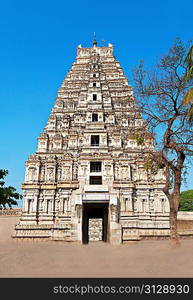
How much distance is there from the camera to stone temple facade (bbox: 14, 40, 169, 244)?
23.5m

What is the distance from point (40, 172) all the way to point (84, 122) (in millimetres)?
9688

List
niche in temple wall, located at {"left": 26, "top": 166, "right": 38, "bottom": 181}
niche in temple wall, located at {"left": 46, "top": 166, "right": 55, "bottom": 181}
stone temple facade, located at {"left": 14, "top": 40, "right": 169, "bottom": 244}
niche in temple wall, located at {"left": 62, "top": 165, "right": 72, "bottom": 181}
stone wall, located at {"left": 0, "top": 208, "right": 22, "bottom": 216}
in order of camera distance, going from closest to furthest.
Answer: stone temple facade, located at {"left": 14, "top": 40, "right": 169, "bottom": 244} → stone wall, located at {"left": 0, "top": 208, "right": 22, "bottom": 216} → niche in temple wall, located at {"left": 62, "top": 165, "right": 72, "bottom": 181} → niche in temple wall, located at {"left": 26, "top": 166, "right": 38, "bottom": 181} → niche in temple wall, located at {"left": 46, "top": 166, "right": 55, "bottom": 181}

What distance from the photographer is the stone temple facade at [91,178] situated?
2352 centimetres

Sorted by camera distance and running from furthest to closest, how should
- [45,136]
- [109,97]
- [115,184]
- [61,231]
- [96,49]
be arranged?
1. [96,49]
2. [109,97]
3. [45,136]
4. [115,184]
5. [61,231]

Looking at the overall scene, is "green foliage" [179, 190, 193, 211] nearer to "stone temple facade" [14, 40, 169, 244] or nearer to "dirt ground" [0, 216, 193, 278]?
"stone temple facade" [14, 40, 169, 244]

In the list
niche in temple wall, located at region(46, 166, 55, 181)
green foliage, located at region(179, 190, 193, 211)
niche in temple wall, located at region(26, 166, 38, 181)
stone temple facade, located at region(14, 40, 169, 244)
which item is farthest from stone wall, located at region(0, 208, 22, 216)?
green foliage, located at region(179, 190, 193, 211)

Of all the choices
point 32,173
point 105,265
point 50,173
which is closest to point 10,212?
point 32,173

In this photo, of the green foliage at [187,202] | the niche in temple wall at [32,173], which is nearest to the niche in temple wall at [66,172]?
the niche in temple wall at [32,173]

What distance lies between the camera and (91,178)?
2911 centimetres

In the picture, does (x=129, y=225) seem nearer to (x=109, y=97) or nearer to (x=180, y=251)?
(x=180, y=251)

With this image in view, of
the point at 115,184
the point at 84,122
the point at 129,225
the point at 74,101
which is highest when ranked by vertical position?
the point at 74,101

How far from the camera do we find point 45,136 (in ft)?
106

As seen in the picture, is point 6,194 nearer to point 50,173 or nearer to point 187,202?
point 50,173

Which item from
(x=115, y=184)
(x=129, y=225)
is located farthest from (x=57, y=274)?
(x=115, y=184)
